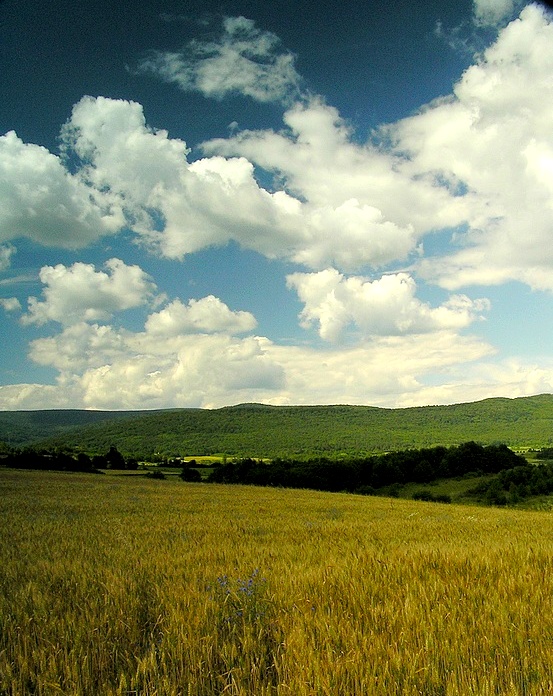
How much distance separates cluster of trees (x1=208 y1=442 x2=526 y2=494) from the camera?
91.4 meters

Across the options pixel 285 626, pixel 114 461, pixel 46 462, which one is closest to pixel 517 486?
pixel 114 461

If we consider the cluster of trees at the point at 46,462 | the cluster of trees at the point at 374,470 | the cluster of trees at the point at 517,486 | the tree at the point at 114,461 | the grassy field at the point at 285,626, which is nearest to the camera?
the grassy field at the point at 285,626

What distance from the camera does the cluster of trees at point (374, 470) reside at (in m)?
91.4

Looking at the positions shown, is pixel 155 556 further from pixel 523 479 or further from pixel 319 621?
pixel 523 479

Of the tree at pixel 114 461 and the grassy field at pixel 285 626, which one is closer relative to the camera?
the grassy field at pixel 285 626

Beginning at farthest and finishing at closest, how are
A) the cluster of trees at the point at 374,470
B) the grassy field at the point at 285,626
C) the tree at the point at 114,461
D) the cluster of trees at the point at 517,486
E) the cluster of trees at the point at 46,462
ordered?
the tree at the point at 114,461 < the cluster of trees at the point at 374,470 < the cluster of trees at the point at 46,462 < the cluster of trees at the point at 517,486 < the grassy field at the point at 285,626

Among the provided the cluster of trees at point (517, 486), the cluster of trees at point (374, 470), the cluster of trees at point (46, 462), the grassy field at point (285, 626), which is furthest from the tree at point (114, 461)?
the grassy field at point (285, 626)

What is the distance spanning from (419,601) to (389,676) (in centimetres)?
155

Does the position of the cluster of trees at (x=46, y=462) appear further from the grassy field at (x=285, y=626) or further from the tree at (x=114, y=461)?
the grassy field at (x=285, y=626)

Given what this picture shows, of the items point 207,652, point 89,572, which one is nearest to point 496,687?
point 207,652

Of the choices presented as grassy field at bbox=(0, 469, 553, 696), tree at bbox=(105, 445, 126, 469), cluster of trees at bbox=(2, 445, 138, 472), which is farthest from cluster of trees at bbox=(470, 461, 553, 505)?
grassy field at bbox=(0, 469, 553, 696)

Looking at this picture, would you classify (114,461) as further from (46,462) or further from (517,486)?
(517,486)

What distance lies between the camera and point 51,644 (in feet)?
12.1

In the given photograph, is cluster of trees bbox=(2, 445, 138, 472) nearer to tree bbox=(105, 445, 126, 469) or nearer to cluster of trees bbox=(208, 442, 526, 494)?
tree bbox=(105, 445, 126, 469)
